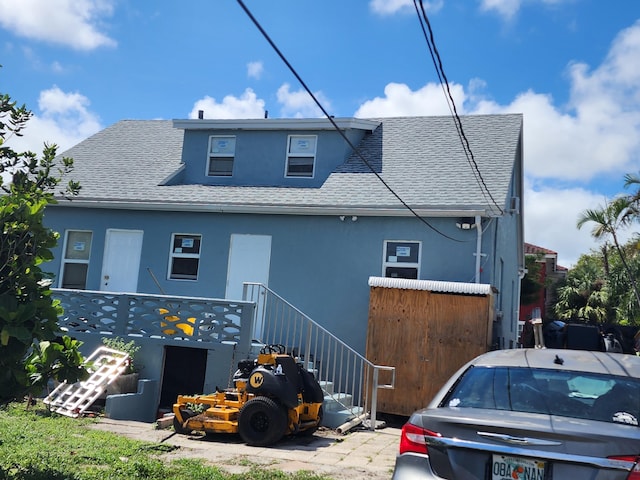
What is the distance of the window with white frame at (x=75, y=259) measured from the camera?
592 inches

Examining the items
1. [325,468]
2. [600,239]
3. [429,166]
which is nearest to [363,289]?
[429,166]

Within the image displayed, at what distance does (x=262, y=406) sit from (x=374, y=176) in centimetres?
714

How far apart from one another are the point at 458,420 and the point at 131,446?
16.2ft

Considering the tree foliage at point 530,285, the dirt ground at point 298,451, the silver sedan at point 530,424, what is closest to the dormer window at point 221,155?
the dirt ground at point 298,451

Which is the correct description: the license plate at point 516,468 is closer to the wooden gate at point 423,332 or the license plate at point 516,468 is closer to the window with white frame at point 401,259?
the wooden gate at point 423,332

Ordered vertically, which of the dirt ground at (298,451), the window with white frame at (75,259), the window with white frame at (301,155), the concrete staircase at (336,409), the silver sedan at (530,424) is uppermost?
the window with white frame at (301,155)

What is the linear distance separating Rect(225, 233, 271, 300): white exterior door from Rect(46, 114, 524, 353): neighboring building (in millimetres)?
24

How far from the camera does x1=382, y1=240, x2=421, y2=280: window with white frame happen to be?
42.1 feet

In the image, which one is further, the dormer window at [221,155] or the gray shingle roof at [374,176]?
the dormer window at [221,155]

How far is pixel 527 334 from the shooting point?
56.2 feet

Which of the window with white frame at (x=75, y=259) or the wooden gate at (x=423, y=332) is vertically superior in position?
the window with white frame at (x=75, y=259)

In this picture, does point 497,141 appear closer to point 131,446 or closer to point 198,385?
point 198,385

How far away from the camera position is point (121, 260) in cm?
1469

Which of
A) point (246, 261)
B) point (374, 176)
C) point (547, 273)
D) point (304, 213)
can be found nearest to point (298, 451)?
point (304, 213)
